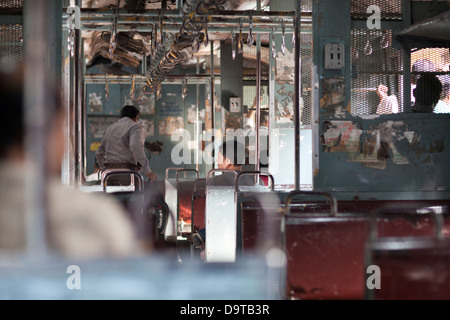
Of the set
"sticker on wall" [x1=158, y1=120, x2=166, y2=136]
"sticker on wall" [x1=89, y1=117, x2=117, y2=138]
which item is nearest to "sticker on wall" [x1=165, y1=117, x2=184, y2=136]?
"sticker on wall" [x1=158, y1=120, x2=166, y2=136]

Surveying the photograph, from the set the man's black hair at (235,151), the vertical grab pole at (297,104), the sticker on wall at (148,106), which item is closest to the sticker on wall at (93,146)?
the sticker on wall at (148,106)

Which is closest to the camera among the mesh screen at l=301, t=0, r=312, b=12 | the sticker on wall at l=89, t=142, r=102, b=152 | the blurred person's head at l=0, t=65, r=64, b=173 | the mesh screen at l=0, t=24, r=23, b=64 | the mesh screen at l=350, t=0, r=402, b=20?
the blurred person's head at l=0, t=65, r=64, b=173

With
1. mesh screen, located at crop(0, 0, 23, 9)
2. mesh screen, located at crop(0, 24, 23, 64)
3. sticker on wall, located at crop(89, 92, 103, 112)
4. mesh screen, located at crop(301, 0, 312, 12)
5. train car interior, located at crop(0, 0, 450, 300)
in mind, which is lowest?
train car interior, located at crop(0, 0, 450, 300)

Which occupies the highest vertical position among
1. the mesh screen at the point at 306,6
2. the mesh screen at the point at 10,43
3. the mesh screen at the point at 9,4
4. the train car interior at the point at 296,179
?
the mesh screen at the point at 306,6

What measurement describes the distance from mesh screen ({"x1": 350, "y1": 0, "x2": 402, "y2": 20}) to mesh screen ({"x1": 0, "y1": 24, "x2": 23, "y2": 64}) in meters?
2.55

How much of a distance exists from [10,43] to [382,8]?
291 cm

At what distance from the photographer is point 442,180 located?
4.02 meters

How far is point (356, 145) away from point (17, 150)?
8.40 feet

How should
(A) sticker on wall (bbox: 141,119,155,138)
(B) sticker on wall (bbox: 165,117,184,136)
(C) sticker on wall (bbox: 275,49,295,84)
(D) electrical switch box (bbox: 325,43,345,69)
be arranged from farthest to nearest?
(B) sticker on wall (bbox: 165,117,184,136) → (A) sticker on wall (bbox: 141,119,155,138) → (C) sticker on wall (bbox: 275,49,295,84) → (D) electrical switch box (bbox: 325,43,345,69)

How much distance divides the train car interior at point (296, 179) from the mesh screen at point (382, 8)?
1cm

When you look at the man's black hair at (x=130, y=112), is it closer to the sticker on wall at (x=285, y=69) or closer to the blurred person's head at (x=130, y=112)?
the blurred person's head at (x=130, y=112)

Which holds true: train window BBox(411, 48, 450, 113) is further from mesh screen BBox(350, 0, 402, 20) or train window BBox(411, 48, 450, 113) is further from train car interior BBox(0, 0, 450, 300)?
mesh screen BBox(350, 0, 402, 20)

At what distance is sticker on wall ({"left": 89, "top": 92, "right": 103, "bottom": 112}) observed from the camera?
1388 cm

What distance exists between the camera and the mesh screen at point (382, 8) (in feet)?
13.3
